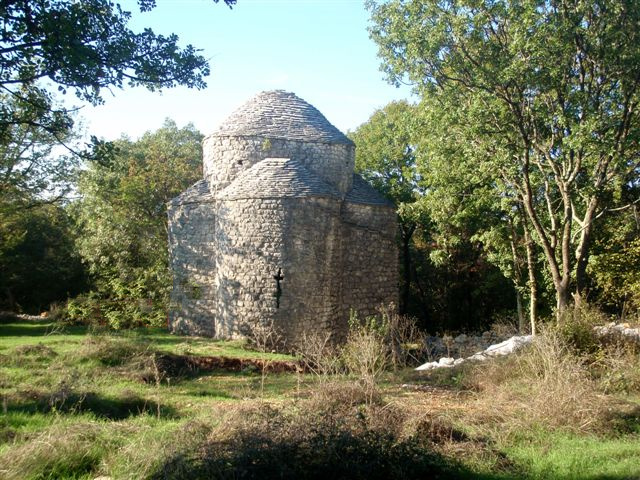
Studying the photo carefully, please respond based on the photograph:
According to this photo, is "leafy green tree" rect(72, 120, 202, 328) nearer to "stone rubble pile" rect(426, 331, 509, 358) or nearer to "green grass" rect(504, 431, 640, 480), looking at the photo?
"stone rubble pile" rect(426, 331, 509, 358)

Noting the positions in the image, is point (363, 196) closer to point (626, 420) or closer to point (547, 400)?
point (547, 400)

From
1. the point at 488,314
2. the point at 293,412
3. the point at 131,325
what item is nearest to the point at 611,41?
the point at 293,412

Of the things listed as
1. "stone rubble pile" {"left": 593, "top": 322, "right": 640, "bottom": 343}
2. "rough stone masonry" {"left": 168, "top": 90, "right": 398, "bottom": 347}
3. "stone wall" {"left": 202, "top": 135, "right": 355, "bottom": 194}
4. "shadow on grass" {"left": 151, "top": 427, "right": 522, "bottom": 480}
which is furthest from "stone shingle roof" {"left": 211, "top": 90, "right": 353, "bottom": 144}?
"shadow on grass" {"left": 151, "top": 427, "right": 522, "bottom": 480}

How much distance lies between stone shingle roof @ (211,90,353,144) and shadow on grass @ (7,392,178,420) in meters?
10.4

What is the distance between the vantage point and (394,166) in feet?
77.6

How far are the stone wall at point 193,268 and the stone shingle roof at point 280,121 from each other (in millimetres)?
2542

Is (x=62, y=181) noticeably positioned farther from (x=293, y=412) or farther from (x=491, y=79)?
(x=293, y=412)

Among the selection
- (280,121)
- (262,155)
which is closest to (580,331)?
(262,155)

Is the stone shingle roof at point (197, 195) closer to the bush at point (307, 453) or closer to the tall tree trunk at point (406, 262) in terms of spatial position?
the tall tree trunk at point (406, 262)

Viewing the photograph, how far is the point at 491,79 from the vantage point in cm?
1230

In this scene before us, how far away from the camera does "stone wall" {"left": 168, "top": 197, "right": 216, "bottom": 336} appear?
16797mm

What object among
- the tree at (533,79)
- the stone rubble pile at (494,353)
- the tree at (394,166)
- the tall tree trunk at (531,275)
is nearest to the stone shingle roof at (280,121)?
the tree at (533,79)

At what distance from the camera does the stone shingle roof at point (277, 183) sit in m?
15.1

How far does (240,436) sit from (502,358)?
21.7 feet
